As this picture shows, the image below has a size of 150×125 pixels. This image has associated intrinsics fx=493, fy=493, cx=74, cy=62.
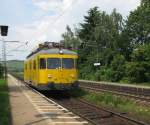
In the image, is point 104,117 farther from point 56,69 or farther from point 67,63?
point 67,63

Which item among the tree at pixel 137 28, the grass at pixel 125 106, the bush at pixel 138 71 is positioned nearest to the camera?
the grass at pixel 125 106

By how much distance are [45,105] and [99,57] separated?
2525 inches

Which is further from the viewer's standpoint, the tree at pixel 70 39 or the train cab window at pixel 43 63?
the tree at pixel 70 39

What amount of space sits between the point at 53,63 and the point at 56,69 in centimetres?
43

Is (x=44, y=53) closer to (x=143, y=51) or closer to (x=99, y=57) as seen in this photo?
(x=143, y=51)

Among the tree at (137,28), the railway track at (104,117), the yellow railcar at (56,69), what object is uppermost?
the tree at (137,28)

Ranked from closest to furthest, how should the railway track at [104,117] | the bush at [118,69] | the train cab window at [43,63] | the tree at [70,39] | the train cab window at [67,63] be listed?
the railway track at [104,117] < the train cab window at [43,63] < the train cab window at [67,63] < the bush at [118,69] < the tree at [70,39]

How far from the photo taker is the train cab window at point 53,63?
2953 centimetres

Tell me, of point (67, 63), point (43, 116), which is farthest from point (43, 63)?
point (43, 116)

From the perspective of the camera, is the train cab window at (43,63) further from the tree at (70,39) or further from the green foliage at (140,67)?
the tree at (70,39)

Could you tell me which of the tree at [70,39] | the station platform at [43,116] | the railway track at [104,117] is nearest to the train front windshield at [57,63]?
the station platform at [43,116]

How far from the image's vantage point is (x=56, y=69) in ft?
96.7

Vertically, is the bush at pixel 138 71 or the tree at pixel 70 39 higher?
the tree at pixel 70 39

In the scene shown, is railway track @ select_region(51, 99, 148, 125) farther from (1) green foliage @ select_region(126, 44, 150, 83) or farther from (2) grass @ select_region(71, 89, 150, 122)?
(1) green foliage @ select_region(126, 44, 150, 83)
